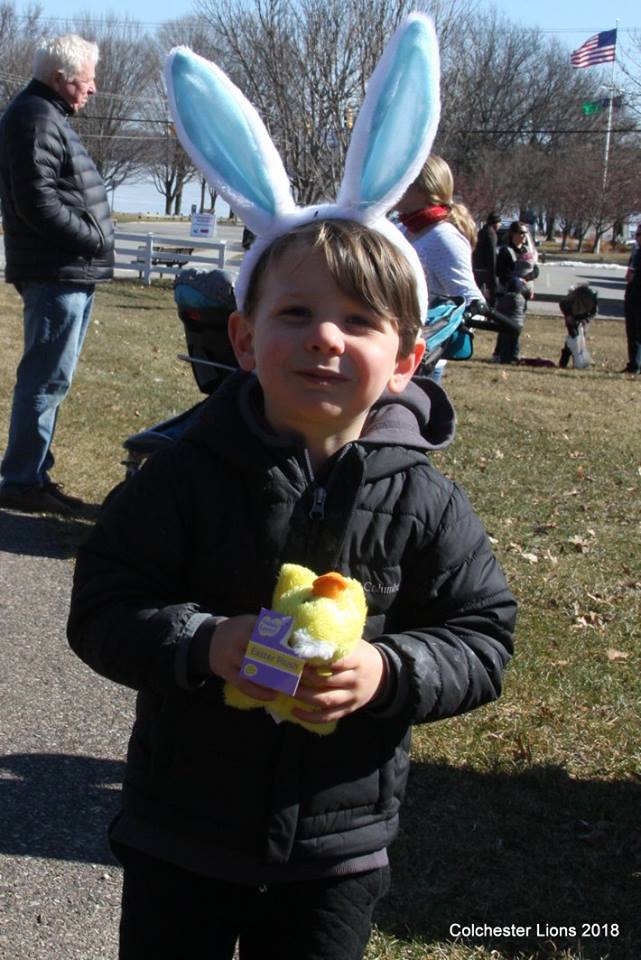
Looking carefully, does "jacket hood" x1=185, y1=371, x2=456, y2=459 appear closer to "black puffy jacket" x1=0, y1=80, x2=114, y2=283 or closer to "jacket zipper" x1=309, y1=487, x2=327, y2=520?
"jacket zipper" x1=309, y1=487, x2=327, y2=520

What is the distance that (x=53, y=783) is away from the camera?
360 centimetres

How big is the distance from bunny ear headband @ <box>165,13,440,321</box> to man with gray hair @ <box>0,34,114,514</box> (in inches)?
166

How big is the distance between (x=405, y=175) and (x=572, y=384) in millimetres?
12947

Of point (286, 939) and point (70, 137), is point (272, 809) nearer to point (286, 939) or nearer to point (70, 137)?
point (286, 939)

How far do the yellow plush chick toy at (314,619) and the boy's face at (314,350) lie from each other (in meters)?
0.27

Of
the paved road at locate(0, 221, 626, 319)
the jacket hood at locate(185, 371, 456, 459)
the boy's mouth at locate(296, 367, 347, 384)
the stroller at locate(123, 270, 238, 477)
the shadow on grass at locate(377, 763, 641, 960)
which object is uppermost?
the boy's mouth at locate(296, 367, 347, 384)

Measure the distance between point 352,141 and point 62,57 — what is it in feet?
15.1

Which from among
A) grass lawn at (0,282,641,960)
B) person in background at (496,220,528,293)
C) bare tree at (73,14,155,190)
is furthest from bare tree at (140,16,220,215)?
grass lawn at (0,282,641,960)

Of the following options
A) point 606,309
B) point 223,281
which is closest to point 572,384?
point 223,281

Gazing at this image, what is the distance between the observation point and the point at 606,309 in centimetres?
2977

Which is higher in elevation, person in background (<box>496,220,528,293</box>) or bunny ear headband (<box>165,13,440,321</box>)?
bunny ear headband (<box>165,13,440,321</box>)

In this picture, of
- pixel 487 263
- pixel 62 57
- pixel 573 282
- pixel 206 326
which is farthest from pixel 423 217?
pixel 573 282

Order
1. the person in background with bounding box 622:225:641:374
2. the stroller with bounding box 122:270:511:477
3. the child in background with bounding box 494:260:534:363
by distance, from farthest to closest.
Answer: the child in background with bounding box 494:260:534:363 < the person in background with bounding box 622:225:641:374 < the stroller with bounding box 122:270:511:477

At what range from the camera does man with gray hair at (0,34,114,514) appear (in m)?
6.14
